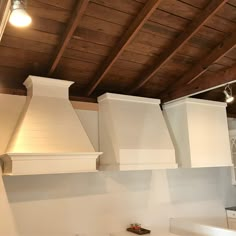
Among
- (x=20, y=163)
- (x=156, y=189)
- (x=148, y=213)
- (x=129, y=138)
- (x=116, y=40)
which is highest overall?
(x=116, y=40)

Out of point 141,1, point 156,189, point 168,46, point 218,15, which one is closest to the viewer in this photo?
point 141,1

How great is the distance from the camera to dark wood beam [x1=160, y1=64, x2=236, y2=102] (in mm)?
3450

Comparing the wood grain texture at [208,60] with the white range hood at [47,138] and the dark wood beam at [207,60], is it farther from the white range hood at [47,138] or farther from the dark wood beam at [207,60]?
the white range hood at [47,138]

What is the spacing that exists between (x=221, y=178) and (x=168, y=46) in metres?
2.94

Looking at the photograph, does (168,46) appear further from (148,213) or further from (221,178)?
(221,178)

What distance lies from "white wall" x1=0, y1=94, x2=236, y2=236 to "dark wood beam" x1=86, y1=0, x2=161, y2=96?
61 centimetres

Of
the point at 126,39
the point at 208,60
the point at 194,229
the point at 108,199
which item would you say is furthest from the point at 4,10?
the point at 194,229

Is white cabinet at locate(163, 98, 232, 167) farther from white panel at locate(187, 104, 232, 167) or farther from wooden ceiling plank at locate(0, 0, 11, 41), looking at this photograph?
wooden ceiling plank at locate(0, 0, 11, 41)

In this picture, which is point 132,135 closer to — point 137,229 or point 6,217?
point 137,229

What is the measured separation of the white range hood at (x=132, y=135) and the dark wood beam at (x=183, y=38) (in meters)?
0.38

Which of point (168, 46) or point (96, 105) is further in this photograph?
point (96, 105)

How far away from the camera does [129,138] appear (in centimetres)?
374

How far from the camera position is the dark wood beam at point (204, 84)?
345 centimetres

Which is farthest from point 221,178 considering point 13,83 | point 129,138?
point 13,83
